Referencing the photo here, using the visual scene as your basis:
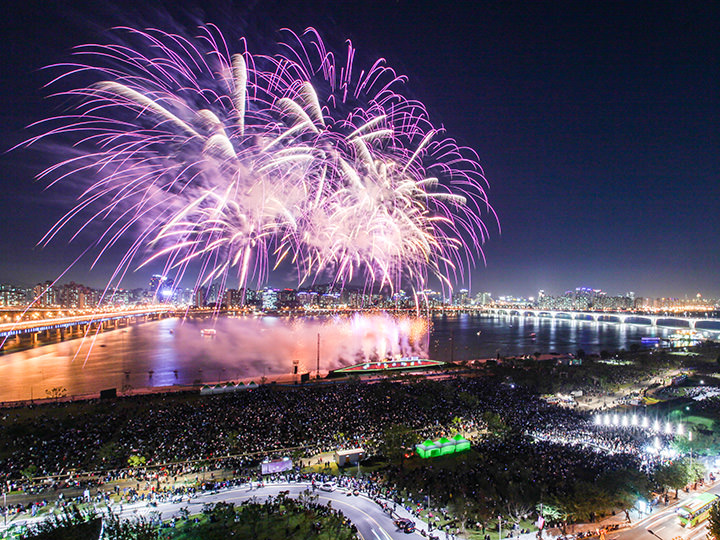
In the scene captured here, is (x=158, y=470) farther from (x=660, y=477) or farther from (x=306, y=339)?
(x=306, y=339)

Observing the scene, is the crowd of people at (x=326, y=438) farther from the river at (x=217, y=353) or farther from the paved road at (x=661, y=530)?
the river at (x=217, y=353)

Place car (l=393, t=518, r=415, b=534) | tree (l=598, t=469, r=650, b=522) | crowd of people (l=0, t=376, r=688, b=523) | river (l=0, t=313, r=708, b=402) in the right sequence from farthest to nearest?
river (l=0, t=313, r=708, b=402) < crowd of people (l=0, t=376, r=688, b=523) < tree (l=598, t=469, r=650, b=522) < car (l=393, t=518, r=415, b=534)

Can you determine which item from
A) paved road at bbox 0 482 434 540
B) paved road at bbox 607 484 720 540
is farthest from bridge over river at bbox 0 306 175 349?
paved road at bbox 607 484 720 540

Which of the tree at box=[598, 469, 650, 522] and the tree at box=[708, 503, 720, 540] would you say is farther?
the tree at box=[598, 469, 650, 522]

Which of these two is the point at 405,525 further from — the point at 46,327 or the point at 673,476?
the point at 46,327

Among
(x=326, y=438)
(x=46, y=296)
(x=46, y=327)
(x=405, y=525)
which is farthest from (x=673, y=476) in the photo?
(x=46, y=296)

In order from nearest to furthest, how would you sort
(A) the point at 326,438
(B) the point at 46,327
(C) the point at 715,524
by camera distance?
(C) the point at 715,524 < (A) the point at 326,438 < (B) the point at 46,327

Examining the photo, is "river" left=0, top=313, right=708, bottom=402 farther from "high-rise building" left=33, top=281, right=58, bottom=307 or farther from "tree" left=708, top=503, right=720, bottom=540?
"high-rise building" left=33, top=281, right=58, bottom=307

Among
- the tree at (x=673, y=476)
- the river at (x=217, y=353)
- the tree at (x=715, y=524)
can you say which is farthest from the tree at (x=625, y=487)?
the river at (x=217, y=353)

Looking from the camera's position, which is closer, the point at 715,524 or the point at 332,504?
the point at 715,524
